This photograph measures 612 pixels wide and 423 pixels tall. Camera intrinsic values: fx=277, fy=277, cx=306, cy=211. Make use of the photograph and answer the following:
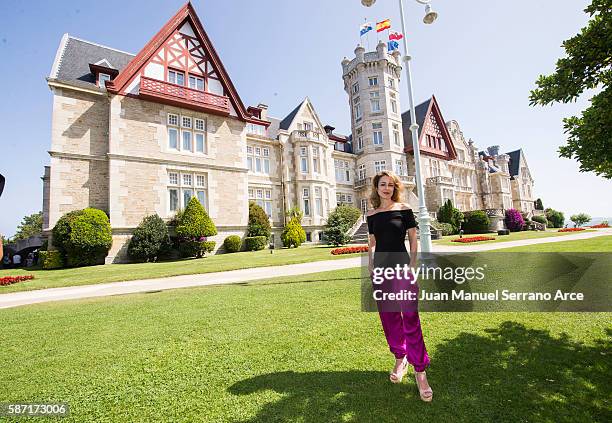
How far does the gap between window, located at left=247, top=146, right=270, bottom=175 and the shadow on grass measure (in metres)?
24.2

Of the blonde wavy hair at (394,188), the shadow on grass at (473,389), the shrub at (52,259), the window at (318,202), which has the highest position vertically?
the window at (318,202)

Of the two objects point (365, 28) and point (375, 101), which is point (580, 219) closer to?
point (375, 101)

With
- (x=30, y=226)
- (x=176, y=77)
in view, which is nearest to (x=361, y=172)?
(x=176, y=77)

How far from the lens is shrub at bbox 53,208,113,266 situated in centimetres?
1483

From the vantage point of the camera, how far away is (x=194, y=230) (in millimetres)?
17672

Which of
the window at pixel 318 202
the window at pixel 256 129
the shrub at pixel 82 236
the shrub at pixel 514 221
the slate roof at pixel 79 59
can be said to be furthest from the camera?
the shrub at pixel 514 221

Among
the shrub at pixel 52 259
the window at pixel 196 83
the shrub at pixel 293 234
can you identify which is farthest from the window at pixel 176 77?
the shrub at pixel 293 234

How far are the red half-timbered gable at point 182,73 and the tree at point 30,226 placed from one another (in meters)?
51.4

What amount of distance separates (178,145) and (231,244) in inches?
313

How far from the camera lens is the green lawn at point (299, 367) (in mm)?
2307

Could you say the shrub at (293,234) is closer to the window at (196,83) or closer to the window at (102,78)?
the window at (196,83)

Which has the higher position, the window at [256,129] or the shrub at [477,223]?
the window at [256,129]

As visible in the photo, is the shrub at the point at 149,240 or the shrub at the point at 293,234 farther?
the shrub at the point at 293,234

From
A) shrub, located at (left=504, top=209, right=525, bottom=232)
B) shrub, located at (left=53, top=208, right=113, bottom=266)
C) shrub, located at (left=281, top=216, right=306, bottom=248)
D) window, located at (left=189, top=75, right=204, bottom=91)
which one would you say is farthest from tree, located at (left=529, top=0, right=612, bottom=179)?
shrub, located at (left=504, top=209, right=525, bottom=232)
